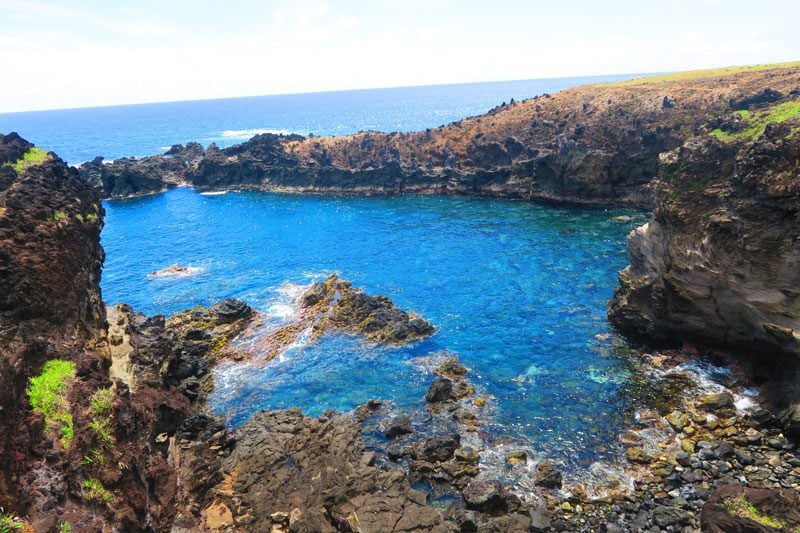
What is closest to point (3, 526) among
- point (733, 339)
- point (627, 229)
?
point (733, 339)

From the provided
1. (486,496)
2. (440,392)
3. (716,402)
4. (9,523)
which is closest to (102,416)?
(9,523)

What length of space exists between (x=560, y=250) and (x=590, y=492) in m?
39.9

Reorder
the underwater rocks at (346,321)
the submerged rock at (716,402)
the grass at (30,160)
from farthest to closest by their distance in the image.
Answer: the underwater rocks at (346,321), the submerged rock at (716,402), the grass at (30,160)

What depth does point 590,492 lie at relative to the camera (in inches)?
937

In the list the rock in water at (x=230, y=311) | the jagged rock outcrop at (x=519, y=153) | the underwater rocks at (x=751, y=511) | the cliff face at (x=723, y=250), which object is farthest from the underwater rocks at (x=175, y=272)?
the underwater rocks at (x=751, y=511)

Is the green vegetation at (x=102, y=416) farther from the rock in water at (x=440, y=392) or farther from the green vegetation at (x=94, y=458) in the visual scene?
the rock in water at (x=440, y=392)

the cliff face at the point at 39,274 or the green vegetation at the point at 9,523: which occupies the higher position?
the cliff face at the point at 39,274

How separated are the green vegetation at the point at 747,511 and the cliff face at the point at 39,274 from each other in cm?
2646

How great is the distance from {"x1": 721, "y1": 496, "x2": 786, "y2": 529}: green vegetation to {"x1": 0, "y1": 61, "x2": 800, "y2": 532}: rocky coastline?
0.21 ft

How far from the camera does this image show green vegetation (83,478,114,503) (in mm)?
14383

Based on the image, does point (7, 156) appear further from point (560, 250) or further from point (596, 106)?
point (596, 106)

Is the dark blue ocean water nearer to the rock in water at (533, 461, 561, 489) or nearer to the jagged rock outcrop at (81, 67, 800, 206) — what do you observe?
the rock in water at (533, 461, 561, 489)

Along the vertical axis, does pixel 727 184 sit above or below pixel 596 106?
below

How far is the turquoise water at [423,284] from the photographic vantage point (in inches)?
1308
